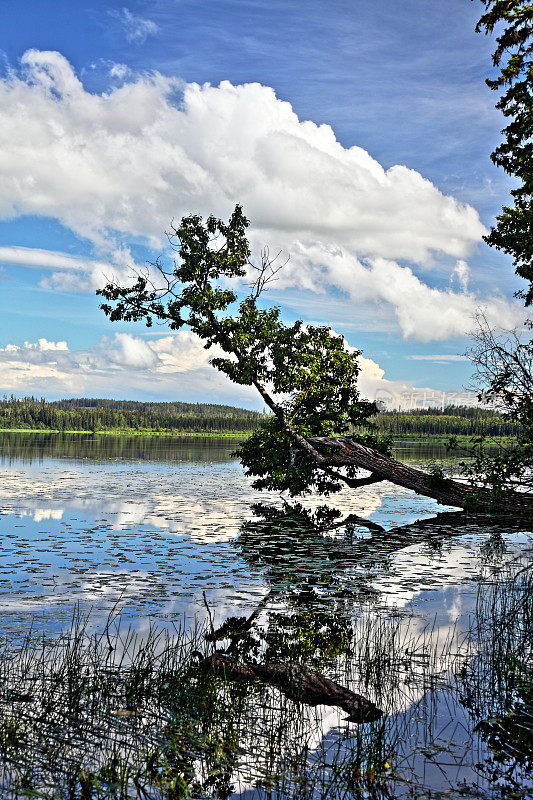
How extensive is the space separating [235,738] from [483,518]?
28.1 meters

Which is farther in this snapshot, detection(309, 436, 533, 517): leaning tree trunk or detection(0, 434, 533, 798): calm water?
detection(309, 436, 533, 517): leaning tree trunk

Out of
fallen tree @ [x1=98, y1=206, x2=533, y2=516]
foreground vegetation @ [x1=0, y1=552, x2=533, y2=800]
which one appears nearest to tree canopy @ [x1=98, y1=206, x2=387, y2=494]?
fallen tree @ [x1=98, y1=206, x2=533, y2=516]

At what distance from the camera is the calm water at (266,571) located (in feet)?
26.7

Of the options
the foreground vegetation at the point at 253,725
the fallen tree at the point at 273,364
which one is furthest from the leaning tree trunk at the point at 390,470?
the foreground vegetation at the point at 253,725

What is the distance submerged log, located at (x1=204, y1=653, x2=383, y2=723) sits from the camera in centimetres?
815

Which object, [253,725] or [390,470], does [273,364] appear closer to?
[390,470]

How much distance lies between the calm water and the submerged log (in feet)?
0.98

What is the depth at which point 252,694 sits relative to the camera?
864 centimetres

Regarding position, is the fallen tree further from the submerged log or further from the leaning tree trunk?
the submerged log

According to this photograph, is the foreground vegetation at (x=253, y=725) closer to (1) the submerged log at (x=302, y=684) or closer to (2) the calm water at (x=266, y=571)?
(2) the calm water at (x=266, y=571)

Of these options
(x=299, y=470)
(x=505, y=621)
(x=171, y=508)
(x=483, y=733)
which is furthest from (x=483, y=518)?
(x=483, y=733)

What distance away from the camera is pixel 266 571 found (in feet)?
59.5

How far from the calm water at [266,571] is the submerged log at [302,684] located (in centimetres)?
30

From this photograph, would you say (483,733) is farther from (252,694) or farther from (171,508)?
(171,508)
